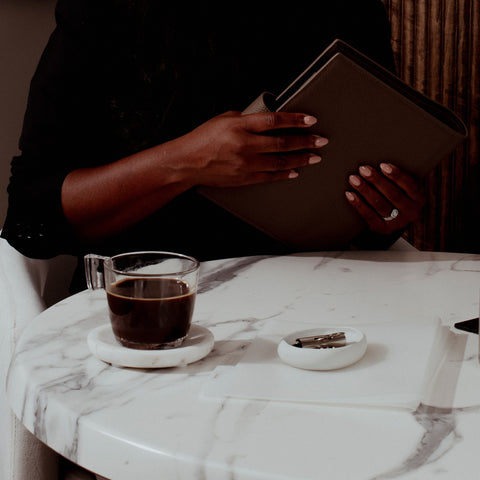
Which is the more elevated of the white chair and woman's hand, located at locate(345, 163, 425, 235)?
woman's hand, located at locate(345, 163, 425, 235)

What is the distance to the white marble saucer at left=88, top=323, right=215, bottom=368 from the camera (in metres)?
0.66

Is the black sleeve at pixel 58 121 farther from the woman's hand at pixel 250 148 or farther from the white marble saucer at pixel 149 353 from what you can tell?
the white marble saucer at pixel 149 353

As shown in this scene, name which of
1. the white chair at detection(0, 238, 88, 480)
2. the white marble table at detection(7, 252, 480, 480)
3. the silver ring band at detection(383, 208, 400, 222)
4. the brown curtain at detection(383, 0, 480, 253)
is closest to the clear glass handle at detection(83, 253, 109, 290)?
the white marble table at detection(7, 252, 480, 480)

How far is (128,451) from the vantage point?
0.53 meters

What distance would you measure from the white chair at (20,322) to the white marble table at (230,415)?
0.42 feet

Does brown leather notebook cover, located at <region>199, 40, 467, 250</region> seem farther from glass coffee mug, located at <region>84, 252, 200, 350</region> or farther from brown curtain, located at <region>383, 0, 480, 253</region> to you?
brown curtain, located at <region>383, 0, 480, 253</region>

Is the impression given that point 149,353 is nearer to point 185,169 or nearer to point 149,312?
point 149,312

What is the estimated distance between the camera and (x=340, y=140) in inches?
42.9

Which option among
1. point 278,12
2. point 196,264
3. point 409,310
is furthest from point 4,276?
point 278,12

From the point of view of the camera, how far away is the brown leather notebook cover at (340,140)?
1.02 m

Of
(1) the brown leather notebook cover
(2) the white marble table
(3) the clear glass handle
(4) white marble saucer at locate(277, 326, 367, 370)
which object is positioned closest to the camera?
(2) the white marble table

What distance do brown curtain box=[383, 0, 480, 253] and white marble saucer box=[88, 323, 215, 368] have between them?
1680 millimetres

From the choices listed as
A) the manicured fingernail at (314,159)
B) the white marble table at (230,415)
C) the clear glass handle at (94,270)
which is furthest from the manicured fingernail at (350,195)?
the clear glass handle at (94,270)

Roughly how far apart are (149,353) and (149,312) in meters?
0.04
